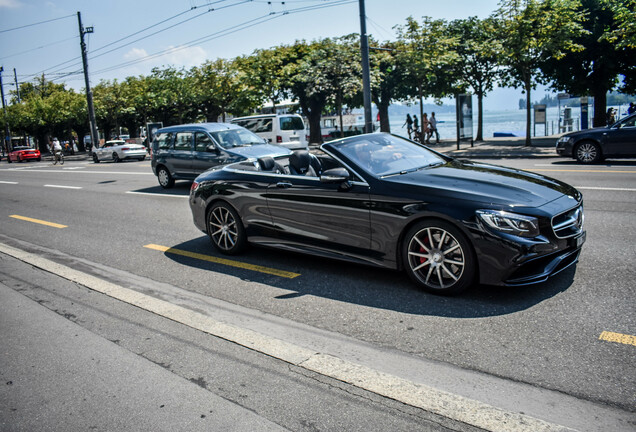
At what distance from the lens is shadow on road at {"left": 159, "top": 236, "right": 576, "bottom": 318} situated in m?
4.26

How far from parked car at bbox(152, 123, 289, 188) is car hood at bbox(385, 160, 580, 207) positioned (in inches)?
291

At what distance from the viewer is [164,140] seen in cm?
1382

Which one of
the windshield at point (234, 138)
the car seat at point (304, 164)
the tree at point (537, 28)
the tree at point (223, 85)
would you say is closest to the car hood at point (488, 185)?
the car seat at point (304, 164)

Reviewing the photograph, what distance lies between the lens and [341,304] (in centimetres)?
457

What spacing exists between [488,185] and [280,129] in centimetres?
1857

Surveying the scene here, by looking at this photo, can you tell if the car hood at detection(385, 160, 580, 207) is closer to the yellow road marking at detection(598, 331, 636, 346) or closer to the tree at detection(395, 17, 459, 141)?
the yellow road marking at detection(598, 331, 636, 346)

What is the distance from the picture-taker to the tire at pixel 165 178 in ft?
45.4

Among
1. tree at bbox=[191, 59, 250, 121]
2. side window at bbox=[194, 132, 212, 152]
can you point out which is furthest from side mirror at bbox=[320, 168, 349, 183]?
tree at bbox=[191, 59, 250, 121]

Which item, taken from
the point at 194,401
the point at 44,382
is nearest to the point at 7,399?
the point at 44,382

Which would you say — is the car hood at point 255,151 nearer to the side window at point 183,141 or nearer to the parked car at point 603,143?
the side window at point 183,141

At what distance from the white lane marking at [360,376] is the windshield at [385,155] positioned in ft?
6.75

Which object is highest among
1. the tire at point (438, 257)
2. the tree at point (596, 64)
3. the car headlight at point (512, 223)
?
the tree at point (596, 64)

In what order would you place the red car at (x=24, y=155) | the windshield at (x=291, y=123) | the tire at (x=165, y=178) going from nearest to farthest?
the tire at (x=165, y=178), the windshield at (x=291, y=123), the red car at (x=24, y=155)

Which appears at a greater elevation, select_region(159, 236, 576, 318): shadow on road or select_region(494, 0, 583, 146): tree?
select_region(494, 0, 583, 146): tree
